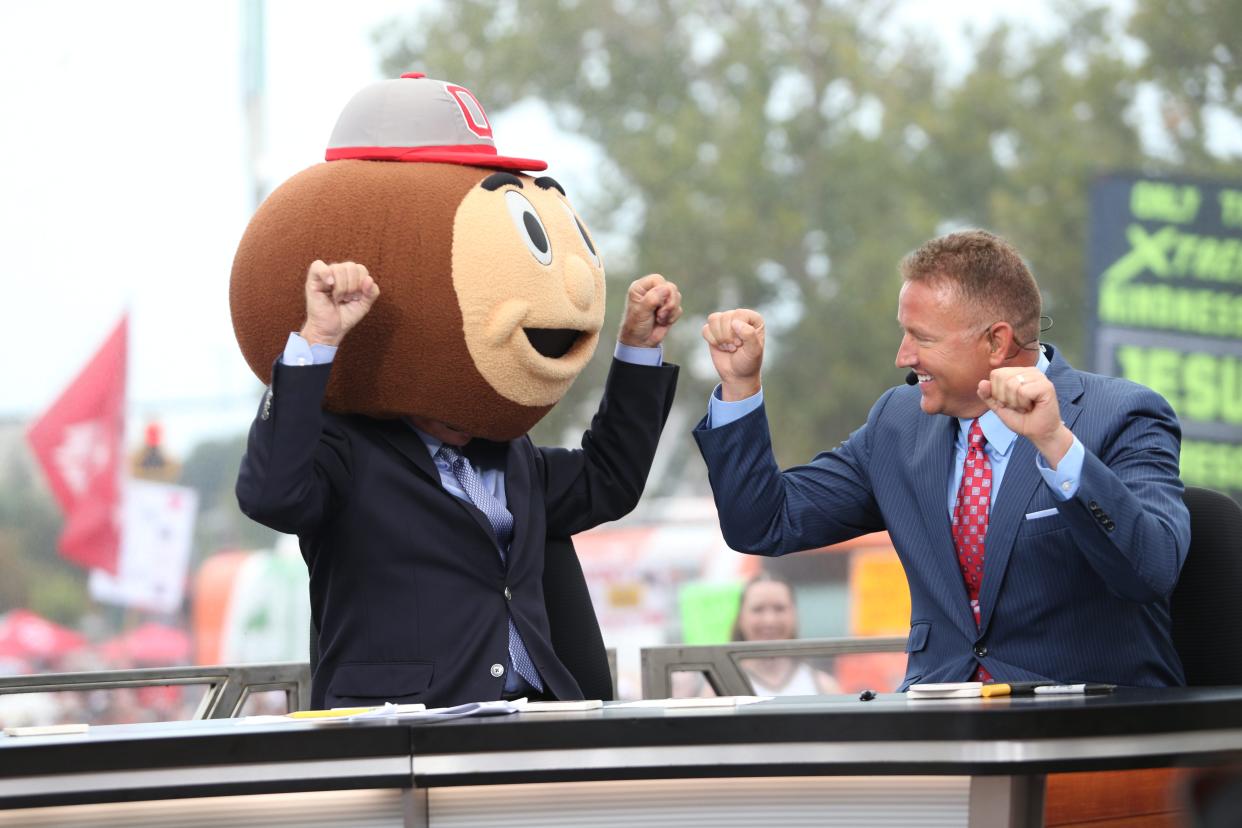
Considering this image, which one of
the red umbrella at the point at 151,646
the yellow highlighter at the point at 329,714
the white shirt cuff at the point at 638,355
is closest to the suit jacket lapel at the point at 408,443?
the white shirt cuff at the point at 638,355

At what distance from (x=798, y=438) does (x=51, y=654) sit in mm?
6561

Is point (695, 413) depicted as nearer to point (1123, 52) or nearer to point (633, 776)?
point (1123, 52)

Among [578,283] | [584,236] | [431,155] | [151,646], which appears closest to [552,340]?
[578,283]

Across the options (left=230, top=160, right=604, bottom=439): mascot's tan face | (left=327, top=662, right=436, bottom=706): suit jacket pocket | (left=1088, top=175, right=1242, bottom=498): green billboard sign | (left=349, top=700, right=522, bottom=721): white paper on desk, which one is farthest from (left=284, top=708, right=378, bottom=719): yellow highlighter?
(left=1088, top=175, right=1242, bottom=498): green billboard sign

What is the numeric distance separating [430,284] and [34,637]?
11396mm

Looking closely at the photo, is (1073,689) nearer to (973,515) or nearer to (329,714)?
(973,515)

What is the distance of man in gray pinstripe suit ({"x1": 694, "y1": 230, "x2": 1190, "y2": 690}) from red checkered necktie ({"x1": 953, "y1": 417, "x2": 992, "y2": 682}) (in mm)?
12

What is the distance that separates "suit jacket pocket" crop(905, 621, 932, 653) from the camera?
2578 millimetres

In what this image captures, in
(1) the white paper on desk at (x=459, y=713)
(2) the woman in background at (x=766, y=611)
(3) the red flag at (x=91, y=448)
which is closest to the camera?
(1) the white paper on desk at (x=459, y=713)

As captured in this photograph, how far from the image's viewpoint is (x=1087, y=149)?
15539 mm

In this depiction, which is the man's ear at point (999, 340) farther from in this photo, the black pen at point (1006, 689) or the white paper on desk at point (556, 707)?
the white paper on desk at point (556, 707)

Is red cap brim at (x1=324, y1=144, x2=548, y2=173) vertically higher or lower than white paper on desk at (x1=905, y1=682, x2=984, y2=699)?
higher

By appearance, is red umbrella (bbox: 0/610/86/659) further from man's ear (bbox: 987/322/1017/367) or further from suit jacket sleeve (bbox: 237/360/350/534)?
man's ear (bbox: 987/322/1017/367)

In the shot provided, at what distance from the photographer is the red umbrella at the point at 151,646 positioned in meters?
11.6
